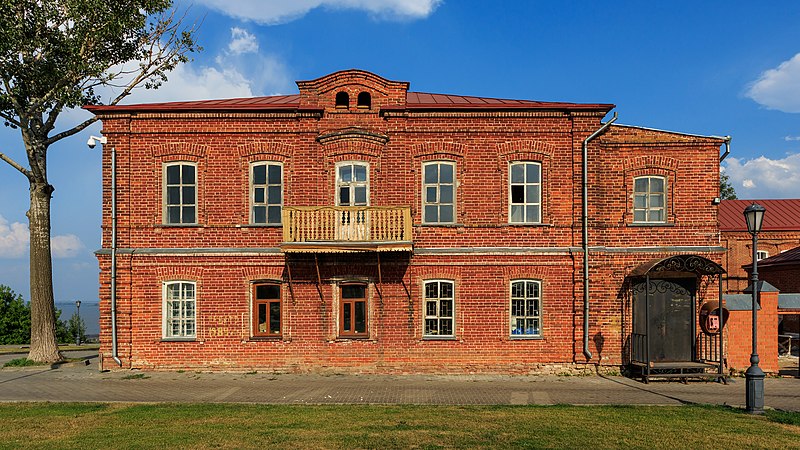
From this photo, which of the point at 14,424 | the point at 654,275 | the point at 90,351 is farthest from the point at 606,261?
the point at 90,351

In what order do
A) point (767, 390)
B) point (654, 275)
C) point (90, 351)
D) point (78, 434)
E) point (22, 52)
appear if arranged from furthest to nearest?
point (90, 351)
point (22, 52)
point (654, 275)
point (767, 390)
point (78, 434)

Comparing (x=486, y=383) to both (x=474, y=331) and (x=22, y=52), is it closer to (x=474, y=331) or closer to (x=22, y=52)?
(x=474, y=331)

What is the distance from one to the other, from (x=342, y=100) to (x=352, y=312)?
6261 millimetres

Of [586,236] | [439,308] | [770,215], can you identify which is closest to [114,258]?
[439,308]

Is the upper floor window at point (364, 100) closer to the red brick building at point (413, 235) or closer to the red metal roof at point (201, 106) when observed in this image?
the red brick building at point (413, 235)

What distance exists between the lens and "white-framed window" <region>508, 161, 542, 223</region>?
17266mm

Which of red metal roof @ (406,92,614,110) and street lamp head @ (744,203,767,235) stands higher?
red metal roof @ (406,92,614,110)

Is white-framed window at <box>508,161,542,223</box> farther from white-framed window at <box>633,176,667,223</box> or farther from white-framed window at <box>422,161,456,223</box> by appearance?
white-framed window at <box>633,176,667,223</box>

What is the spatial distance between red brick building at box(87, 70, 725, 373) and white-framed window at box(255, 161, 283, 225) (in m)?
0.05

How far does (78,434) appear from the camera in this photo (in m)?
9.98

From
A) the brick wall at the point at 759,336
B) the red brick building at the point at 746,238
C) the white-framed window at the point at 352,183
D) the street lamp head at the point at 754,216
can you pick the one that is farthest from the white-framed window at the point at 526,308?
the red brick building at the point at 746,238

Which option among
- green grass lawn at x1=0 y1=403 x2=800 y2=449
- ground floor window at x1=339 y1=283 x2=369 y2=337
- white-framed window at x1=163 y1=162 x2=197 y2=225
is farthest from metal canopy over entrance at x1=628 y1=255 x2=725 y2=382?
white-framed window at x1=163 y1=162 x2=197 y2=225

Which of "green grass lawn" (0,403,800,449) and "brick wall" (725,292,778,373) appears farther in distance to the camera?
"brick wall" (725,292,778,373)

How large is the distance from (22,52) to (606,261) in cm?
1887
